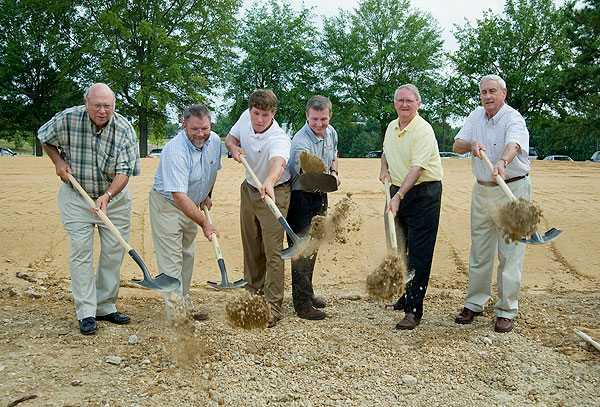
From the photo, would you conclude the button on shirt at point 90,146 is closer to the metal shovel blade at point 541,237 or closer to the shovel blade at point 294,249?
the shovel blade at point 294,249

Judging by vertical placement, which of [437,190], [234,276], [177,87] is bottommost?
[234,276]

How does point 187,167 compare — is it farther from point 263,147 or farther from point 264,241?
point 264,241

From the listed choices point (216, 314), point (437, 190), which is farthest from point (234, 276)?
point (437, 190)

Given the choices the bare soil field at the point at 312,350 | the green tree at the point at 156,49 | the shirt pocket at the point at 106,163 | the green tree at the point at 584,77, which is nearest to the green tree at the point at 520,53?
the green tree at the point at 584,77

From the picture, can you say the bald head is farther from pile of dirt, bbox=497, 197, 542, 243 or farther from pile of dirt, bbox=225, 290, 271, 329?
pile of dirt, bbox=497, 197, 542, 243

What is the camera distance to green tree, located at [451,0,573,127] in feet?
95.3

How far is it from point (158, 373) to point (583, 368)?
2952 millimetres

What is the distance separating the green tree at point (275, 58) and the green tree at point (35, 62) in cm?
823

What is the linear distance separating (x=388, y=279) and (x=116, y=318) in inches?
93.3

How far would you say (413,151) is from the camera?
4664mm

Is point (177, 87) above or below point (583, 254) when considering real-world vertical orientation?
above

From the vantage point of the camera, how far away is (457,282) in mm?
7074

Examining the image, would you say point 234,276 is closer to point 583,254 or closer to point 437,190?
point 437,190

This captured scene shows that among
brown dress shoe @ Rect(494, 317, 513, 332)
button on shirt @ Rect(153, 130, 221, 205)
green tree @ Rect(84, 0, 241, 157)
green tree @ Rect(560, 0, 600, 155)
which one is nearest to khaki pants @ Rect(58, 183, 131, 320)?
button on shirt @ Rect(153, 130, 221, 205)
